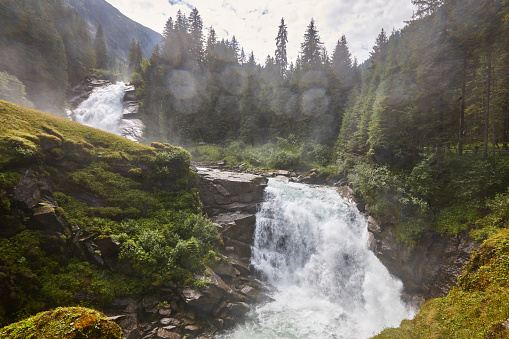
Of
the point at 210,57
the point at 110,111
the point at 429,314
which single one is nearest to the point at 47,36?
the point at 110,111

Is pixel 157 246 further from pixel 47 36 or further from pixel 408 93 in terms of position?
pixel 47 36

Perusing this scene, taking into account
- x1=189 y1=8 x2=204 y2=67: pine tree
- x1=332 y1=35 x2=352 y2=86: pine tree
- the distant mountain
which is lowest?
x1=332 y1=35 x2=352 y2=86: pine tree

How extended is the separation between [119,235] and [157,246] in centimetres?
220

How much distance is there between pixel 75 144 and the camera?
45.1 ft

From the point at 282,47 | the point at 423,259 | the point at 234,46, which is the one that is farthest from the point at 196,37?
the point at 423,259

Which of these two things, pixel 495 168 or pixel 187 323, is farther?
pixel 495 168

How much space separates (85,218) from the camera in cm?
1193

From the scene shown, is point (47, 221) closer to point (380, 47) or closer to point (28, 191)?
point (28, 191)

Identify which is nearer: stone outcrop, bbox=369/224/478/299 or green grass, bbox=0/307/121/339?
green grass, bbox=0/307/121/339

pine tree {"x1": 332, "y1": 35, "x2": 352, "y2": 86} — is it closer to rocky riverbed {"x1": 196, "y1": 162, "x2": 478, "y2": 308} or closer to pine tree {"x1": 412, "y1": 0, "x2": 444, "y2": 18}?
pine tree {"x1": 412, "y1": 0, "x2": 444, "y2": 18}

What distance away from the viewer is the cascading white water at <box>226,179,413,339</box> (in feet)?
40.8

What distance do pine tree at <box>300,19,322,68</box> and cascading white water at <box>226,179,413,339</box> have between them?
4019 cm

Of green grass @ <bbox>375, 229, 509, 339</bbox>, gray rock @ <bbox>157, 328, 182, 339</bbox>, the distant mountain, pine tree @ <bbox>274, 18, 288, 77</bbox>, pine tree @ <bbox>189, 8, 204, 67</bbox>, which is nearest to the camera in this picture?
green grass @ <bbox>375, 229, 509, 339</bbox>

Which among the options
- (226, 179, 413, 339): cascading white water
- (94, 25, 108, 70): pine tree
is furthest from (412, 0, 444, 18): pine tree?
(94, 25, 108, 70): pine tree
